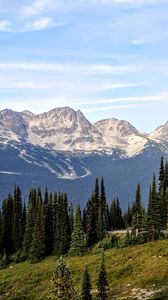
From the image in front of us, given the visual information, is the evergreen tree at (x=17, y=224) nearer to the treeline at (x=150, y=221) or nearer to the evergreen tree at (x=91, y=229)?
the evergreen tree at (x=91, y=229)

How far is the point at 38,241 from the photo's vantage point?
133 m

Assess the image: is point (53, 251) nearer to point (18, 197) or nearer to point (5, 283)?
point (5, 283)

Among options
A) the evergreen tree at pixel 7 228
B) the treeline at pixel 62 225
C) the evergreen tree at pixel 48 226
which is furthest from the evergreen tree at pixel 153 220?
the evergreen tree at pixel 7 228

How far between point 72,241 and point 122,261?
28.1m

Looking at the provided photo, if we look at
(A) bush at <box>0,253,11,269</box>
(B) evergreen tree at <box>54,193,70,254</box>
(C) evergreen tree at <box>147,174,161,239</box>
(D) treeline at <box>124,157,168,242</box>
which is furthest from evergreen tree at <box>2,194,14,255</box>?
Result: (C) evergreen tree at <box>147,174,161,239</box>

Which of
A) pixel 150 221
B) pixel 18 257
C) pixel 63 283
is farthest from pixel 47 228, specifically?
pixel 63 283

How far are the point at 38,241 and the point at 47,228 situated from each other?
10.7 meters

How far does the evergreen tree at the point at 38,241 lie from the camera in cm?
13025

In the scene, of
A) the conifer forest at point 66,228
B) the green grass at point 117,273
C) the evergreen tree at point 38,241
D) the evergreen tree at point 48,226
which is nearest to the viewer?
the green grass at point 117,273

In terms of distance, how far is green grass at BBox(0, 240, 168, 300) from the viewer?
273 ft

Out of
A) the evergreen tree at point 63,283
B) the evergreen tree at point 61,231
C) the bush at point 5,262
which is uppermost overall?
the evergreen tree at point 61,231

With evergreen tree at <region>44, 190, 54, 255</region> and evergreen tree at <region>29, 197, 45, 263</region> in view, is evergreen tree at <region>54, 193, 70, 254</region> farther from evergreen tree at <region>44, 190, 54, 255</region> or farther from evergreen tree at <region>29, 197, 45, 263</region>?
evergreen tree at <region>44, 190, 54, 255</region>

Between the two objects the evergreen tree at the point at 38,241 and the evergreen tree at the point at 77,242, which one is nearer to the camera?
the evergreen tree at the point at 77,242

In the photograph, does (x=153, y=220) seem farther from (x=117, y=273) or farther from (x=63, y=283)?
(x=63, y=283)
